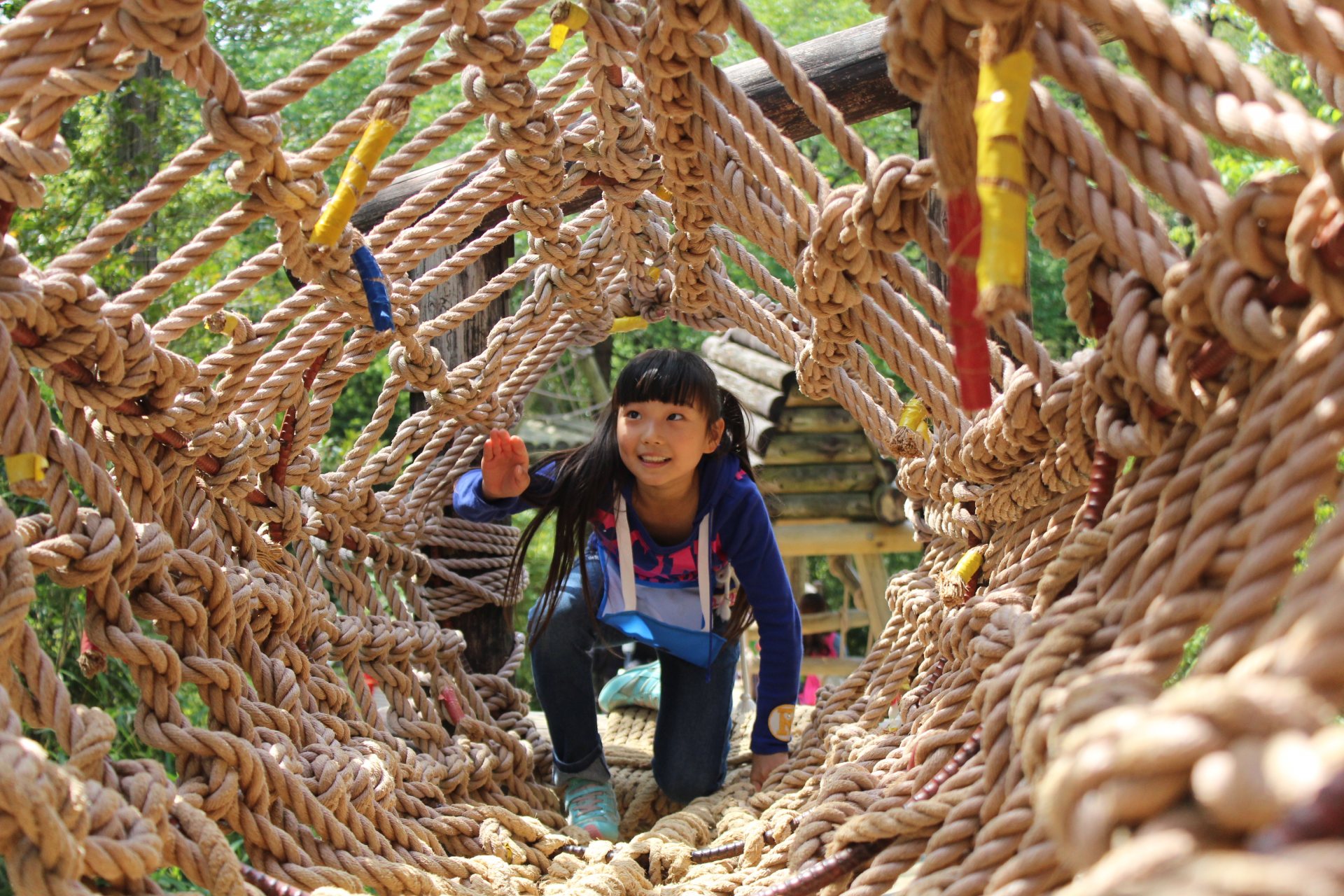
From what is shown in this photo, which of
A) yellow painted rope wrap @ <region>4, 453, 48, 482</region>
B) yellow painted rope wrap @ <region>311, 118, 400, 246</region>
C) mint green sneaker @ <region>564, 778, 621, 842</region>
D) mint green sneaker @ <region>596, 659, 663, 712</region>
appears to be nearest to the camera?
yellow painted rope wrap @ <region>4, 453, 48, 482</region>

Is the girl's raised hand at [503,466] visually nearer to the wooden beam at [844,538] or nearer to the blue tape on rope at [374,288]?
the blue tape on rope at [374,288]

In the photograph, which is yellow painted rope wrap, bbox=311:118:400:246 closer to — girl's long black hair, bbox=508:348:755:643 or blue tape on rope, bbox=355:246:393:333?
blue tape on rope, bbox=355:246:393:333

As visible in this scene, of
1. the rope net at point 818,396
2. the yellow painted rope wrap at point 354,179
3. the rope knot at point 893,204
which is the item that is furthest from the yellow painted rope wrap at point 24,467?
the rope knot at point 893,204

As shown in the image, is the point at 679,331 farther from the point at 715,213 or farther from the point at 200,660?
the point at 200,660

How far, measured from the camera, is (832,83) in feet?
5.64

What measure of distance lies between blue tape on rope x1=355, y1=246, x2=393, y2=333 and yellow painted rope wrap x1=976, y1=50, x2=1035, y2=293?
0.61 metres

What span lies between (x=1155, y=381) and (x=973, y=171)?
15cm

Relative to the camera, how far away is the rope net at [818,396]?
0.50 meters

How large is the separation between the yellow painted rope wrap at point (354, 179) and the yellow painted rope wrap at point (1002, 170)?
508 mm

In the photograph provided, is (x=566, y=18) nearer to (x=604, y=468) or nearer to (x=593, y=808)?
(x=604, y=468)

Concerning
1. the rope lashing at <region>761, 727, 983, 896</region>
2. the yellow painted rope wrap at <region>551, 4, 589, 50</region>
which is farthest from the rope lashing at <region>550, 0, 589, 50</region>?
the rope lashing at <region>761, 727, 983, 896</region>

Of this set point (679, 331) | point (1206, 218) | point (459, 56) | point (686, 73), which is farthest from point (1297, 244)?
point (679, 331)

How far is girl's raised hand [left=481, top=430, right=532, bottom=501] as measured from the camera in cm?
144

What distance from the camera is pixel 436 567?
5.26 feet
